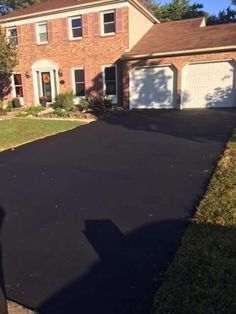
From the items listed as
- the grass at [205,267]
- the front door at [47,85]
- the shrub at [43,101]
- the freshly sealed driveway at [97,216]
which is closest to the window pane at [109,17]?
the front door at [47,85]

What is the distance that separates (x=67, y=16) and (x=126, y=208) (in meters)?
18.9

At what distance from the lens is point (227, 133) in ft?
35.9

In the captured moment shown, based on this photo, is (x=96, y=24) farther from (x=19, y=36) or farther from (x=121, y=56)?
(x=19, y=36)

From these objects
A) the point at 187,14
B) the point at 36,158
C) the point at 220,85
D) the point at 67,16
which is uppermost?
the point at 187,14

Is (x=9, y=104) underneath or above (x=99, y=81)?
underneath

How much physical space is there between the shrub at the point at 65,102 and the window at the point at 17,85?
4.82m

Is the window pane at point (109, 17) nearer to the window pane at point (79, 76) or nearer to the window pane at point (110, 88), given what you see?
the window pane at point (79, 76)

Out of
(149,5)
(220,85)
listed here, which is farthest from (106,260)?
(149,5)

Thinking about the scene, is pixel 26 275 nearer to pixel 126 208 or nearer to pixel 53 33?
pixel 126 208

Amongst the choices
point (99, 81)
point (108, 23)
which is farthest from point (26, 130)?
point (108, 23)

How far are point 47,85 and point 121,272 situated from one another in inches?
836

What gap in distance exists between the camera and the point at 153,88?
19359 mm

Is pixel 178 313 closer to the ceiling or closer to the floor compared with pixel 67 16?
closer to the floor

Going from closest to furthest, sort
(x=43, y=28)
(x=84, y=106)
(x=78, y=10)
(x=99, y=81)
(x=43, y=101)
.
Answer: (x=84, y=106)
(x=78, y=10)
(x=99, y=81)
(x=43, y=28)
(x=43, y=101)
